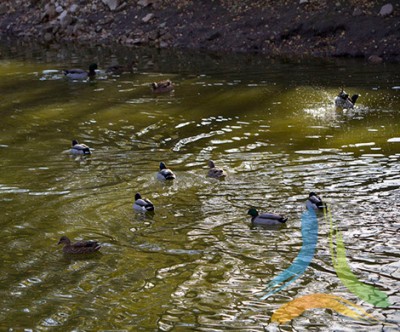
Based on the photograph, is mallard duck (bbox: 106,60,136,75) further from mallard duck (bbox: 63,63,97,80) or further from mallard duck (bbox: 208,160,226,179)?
mallard duck (bbox: 208,160,226,179)

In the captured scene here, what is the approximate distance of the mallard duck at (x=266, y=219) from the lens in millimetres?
11547

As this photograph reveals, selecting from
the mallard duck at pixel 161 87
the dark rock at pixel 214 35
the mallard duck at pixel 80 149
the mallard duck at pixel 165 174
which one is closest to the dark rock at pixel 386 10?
the dark rock at pixel 214 35

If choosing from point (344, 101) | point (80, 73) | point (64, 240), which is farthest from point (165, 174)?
point (80, 73)

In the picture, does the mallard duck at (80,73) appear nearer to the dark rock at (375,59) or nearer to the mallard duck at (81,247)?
the dark rock at (375,59)

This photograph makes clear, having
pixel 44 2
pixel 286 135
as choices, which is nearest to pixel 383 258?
pixel 286 135

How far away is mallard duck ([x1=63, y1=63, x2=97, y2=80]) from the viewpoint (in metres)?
24.7

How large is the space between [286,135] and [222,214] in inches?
205

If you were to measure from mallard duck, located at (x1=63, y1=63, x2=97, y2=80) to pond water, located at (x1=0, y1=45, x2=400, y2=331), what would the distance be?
2.40 ft

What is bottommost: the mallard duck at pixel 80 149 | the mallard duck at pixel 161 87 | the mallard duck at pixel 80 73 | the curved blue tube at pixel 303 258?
the curved blue tube at pixel 303 258

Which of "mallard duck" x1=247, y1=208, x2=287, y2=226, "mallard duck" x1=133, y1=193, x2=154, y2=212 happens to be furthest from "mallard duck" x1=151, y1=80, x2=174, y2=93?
"mallard duck" x1=247, y1=208, x2=287, y2=226

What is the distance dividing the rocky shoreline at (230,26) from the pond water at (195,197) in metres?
3.23

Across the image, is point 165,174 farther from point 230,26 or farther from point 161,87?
point 230,26

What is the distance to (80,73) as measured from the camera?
24.7 meters

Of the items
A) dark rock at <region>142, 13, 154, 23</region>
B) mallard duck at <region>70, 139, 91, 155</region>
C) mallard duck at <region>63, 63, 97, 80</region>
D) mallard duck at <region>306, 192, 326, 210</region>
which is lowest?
mallard duck at <region>306, 192, 326, 210</region>
